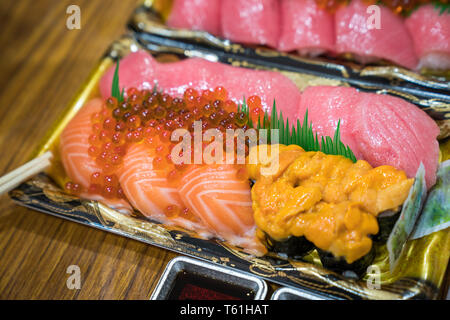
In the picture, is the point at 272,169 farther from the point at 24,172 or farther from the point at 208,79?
the point at 24,172

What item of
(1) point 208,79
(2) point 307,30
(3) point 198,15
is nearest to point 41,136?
(1) point 208,79

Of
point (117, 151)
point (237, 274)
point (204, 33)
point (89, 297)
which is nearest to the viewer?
point (237, 274)

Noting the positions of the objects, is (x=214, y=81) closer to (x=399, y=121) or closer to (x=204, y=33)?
(x=204, y=33)

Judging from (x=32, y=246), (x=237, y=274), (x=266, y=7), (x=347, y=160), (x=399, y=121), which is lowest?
(x=32, y=246)

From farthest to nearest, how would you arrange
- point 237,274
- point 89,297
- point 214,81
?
→ point 214,81
point 89,297
point 237,274

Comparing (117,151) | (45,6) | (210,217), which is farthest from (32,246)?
(45,6)

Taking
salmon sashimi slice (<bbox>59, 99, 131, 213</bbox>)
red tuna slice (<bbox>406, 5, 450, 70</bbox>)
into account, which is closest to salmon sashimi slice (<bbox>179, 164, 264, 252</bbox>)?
salmon sashimi slice (<bbox>59, 99, 131, 213</bbox>)
